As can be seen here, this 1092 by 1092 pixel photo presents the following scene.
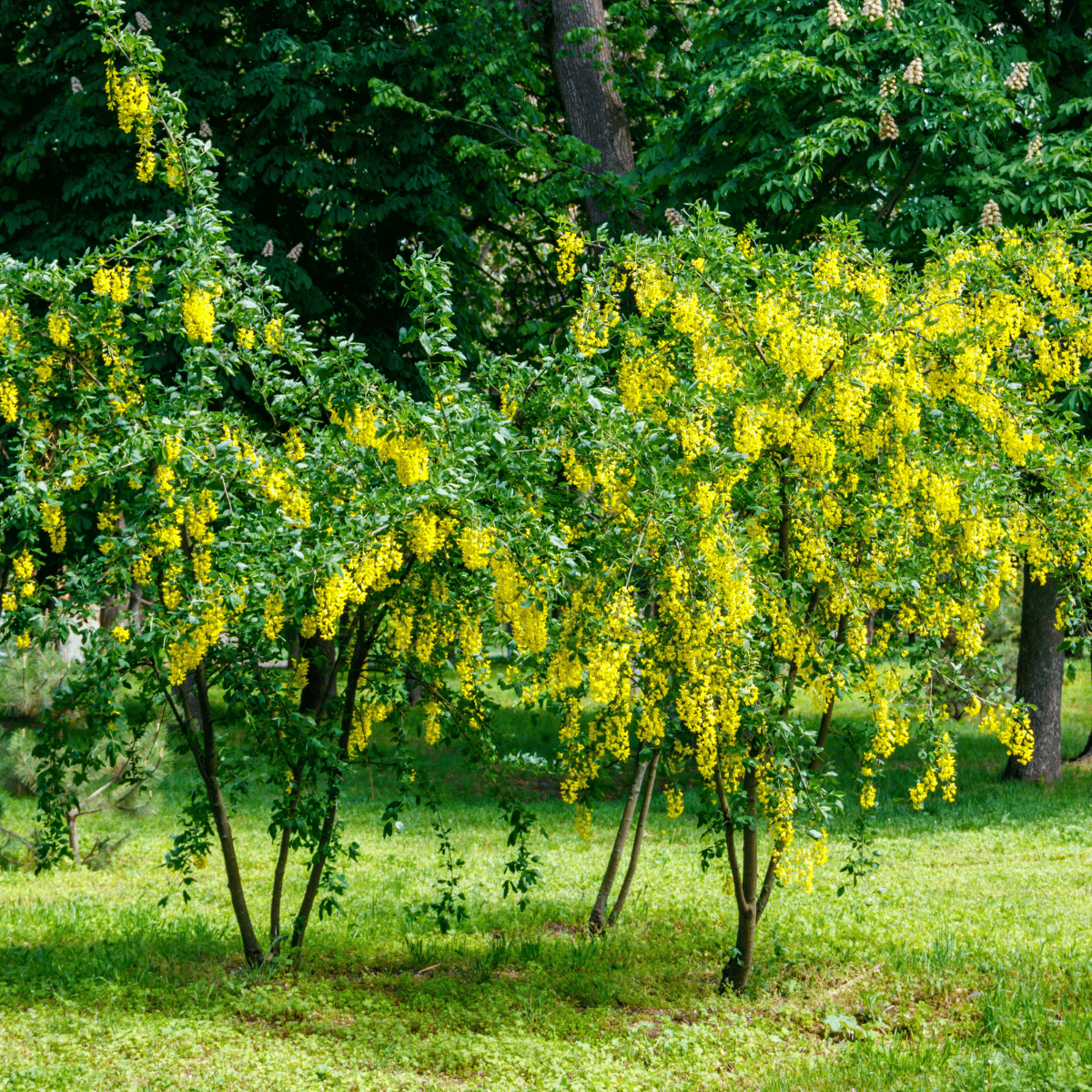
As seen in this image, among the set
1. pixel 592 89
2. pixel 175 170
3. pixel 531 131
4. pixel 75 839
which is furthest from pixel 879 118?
pixel 75 839

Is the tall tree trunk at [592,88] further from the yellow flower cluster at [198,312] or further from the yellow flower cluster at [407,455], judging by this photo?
the yellow flower cluster at [407,455]

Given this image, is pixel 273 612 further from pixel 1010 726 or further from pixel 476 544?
pixel 1010 726

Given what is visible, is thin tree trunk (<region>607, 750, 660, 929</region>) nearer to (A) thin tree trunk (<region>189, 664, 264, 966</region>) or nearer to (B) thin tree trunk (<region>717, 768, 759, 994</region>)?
(B) thin tree trunk (<region>717, 768, 759, 994</region>)

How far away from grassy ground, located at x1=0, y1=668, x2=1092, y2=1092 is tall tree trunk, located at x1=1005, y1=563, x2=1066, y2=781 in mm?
2532

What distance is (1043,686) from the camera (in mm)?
10172

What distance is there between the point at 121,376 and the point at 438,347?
1419mm

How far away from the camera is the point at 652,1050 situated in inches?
175

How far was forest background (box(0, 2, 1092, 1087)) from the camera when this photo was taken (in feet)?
27.1

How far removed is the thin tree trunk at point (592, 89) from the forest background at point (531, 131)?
0.03 metres

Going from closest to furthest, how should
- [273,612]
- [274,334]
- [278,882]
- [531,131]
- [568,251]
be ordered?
[273,612], [274,334], [278,882], [568,251], [531,131]

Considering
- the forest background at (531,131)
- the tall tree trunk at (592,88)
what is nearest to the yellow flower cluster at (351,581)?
the forest background at (531,131)

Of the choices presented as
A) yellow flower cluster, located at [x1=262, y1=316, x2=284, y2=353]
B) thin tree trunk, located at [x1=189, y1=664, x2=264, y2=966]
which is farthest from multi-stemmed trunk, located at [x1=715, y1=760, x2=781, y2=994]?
yellow flower cluster, located at [x1=262, y1=316, x2=284, y2=353]

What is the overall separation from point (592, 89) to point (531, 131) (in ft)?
2.28

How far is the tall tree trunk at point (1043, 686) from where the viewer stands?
10180mm
